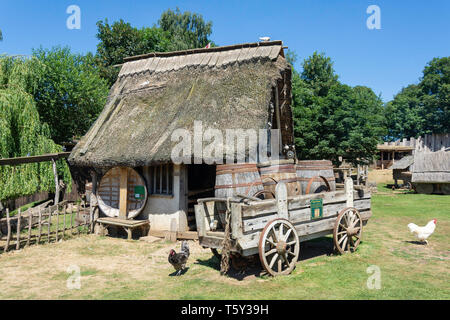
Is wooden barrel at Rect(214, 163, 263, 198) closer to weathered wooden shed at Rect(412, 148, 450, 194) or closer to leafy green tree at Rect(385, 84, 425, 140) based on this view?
weathered wooden shed at Rect(412, 148, 450, 194)

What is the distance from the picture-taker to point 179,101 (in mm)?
11383

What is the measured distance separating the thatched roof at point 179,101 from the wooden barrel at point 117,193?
743mm

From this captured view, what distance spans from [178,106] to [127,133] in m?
1.89

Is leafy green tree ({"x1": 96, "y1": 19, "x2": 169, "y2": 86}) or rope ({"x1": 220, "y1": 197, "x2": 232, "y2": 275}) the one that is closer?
rope ({"x1": 220, "y1": 197, "x2": 232, "y2": 275})

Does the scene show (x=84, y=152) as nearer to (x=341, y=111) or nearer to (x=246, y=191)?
(x=246, y=191)

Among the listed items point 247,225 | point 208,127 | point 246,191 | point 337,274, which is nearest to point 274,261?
point 247,225

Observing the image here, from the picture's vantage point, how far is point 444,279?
6320mm

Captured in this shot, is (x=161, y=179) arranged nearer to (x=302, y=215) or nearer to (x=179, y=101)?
(x=179, y=101)

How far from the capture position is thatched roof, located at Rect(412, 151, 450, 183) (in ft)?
74.3

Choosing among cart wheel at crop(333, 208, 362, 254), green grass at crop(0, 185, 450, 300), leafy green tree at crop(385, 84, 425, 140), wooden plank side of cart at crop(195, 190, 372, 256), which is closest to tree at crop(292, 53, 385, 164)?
green grass at crop(0, 185, 450, 300)

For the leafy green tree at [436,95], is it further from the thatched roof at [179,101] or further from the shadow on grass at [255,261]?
the shadow on grass at [255,261]

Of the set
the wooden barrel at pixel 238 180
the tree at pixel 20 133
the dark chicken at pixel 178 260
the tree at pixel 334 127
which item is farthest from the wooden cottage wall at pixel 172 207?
the tree at pixel 334 127

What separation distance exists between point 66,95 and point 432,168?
2312 cm

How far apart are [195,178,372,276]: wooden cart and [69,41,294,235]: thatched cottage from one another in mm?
2791
